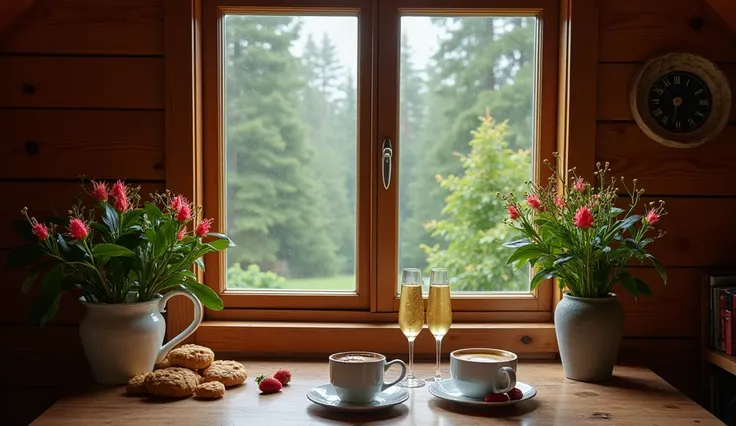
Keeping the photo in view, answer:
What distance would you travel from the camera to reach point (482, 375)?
55.9 inches

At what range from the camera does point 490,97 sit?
1893 mm

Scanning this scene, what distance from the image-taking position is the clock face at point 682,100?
1763 millimetres

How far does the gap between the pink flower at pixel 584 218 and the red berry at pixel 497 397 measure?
1.29 ft

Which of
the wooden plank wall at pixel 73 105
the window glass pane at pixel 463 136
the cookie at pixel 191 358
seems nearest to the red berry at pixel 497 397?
the window glass pane at pixel 463 136

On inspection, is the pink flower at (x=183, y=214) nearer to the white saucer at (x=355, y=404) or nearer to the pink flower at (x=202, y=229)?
the pink flower at (x=202, y=229)

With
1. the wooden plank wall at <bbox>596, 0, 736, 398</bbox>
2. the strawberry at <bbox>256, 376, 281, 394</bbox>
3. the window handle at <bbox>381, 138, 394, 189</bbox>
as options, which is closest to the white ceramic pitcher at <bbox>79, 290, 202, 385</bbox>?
the strawberry at <bbox>256, 376, 281, 394</bbox>

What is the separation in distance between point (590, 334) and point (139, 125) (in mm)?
1211

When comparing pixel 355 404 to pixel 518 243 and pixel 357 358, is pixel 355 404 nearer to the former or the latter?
pixel 357 358

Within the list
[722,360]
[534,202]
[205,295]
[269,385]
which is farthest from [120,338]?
[722,360]

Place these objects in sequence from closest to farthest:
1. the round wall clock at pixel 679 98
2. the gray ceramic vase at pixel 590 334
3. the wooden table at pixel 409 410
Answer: the wooden table at pixel 409 410
the gray ceramic vase at pixel 590 334
the round wall clock at pixel 679 98

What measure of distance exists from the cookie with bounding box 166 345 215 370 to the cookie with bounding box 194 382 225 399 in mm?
95

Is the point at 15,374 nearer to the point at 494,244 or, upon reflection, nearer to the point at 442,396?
the point at 442,396

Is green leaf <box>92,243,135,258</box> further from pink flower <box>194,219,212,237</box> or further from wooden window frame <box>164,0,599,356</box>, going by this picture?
wooden window frame <box>164,0,599,356</box>

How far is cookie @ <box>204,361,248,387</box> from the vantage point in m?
1.54
